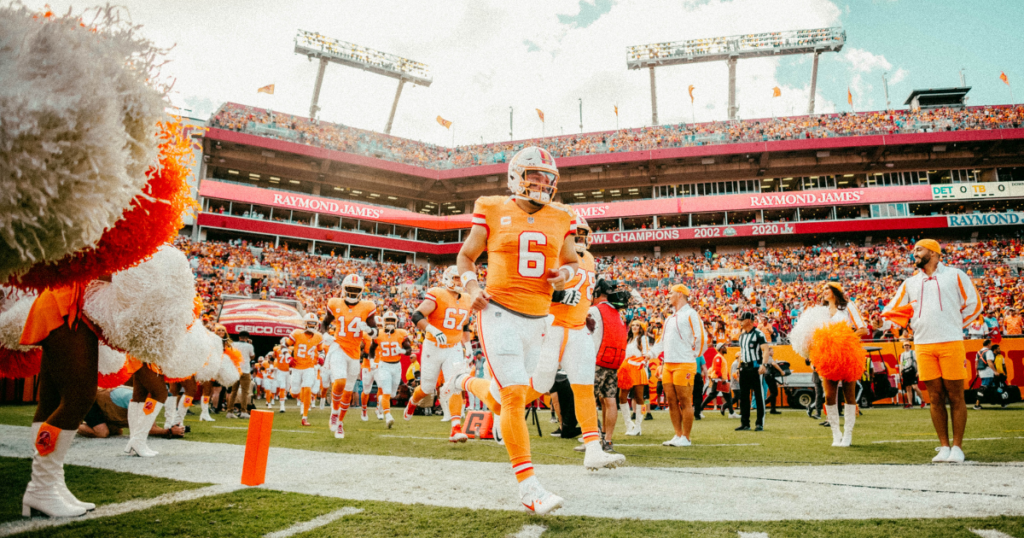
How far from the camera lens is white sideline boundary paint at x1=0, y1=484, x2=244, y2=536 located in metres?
2.59

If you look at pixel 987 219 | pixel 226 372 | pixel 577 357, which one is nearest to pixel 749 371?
pixel 577 357

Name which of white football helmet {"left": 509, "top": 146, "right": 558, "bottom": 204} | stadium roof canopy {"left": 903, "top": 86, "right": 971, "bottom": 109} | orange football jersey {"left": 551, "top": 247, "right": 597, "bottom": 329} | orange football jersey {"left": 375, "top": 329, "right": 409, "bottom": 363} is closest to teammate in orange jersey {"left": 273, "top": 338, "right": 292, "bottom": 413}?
orange football jersey {"left": 375, "top": 329, "right": 409, "bottom": 363}

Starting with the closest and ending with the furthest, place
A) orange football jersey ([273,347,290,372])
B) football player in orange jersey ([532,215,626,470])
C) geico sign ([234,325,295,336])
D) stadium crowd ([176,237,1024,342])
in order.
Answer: football player in orange jersey ([532,215,626,470]) → orange football jersey ([273,347,290,372]) → geico sign ([234,325,295,336]) → stadium crowd ([176,237,1024,342])

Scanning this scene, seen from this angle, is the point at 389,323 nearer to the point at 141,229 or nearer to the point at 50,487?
the point at 50,487

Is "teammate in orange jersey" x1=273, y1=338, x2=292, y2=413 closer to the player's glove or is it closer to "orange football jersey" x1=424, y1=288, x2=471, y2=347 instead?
"orange football jersey" x1=424, y1=288, x2=471, y2=347

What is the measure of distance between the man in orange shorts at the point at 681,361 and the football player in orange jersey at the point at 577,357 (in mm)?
1763

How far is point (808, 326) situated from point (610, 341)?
9.41ft

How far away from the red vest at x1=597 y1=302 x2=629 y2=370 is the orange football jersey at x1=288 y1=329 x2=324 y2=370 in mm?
7628

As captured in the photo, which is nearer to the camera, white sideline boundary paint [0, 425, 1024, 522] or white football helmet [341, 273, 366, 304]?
white sideline boundary paint [0, 425, 1024, 522]

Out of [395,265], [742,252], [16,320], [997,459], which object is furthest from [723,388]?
[395,265]

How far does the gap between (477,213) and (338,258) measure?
3889 centimetres

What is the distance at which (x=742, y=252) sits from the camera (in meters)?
39.3

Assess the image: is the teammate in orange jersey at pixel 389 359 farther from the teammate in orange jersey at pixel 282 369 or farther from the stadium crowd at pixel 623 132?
the stadium crowd at pixel 623 132

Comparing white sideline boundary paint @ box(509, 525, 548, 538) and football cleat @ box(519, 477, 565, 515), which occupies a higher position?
football cleat @ box(519, 477, 565, 515)
